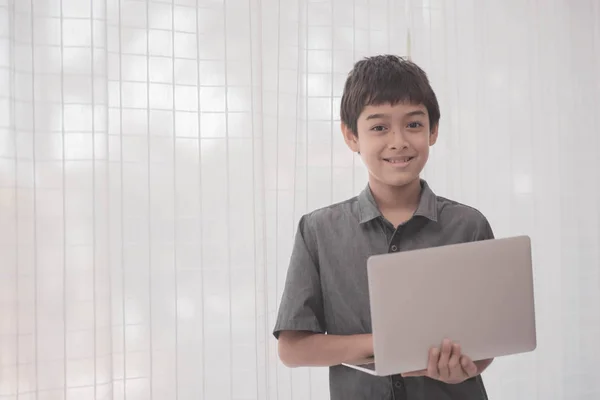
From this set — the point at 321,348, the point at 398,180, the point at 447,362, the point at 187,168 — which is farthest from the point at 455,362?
the point at 187,168

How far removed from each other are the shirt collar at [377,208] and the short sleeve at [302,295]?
10cm

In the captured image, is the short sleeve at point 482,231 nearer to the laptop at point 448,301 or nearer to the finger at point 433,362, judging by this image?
the laptop at point 448,301

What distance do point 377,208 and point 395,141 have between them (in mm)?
129

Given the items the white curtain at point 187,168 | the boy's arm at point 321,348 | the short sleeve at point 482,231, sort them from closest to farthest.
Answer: the boy's arm at point 321,348 → the short sleeve at point 482,231 → the white curtain at point 187,168

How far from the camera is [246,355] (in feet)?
6.93

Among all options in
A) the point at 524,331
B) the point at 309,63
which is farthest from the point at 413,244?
the point at 309,63

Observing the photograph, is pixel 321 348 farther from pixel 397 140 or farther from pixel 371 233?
pixel 397 140

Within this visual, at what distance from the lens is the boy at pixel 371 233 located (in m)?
1.20

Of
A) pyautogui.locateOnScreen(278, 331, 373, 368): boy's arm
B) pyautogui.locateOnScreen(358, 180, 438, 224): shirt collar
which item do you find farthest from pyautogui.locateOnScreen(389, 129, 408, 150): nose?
pyautogui.locateOnScreen(278, 331, 373, 368): boy's arm

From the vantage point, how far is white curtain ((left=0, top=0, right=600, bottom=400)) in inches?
75.5

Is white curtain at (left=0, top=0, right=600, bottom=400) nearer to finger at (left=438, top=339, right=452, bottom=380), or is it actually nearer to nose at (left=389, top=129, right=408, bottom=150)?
nose at (left=389, top=129, right=408, bottom=150)

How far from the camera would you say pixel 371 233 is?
127 cm

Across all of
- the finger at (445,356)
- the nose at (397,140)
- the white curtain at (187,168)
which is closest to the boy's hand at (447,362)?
the finger at (445,356)

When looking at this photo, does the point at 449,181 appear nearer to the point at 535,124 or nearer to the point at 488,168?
the point at 488,168
